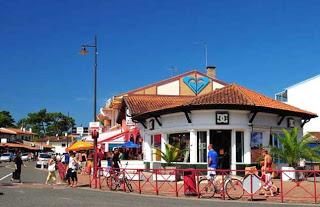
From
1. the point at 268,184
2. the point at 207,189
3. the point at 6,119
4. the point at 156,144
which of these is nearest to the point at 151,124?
the point at 156,144

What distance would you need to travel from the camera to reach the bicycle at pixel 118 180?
2002 cm

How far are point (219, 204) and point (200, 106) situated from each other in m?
10.1

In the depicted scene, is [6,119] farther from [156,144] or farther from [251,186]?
[251,186]

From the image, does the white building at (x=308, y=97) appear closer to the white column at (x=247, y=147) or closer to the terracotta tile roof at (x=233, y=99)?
the terracotta tile roof at (x=233, y=99)

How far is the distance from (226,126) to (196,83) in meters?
17.7

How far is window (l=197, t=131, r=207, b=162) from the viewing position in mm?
25391

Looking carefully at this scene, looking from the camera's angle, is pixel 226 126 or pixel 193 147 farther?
pixel 193 147

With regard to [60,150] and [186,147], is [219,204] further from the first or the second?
[60,150]

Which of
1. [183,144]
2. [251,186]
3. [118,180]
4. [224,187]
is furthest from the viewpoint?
[183,144]

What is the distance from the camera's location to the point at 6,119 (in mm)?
128625

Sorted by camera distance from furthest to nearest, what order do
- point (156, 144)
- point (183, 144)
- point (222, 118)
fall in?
1. point (156, 144)
2. point (183, 144)
3. point (222, 118)

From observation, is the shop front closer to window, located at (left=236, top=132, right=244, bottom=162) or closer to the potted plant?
window, located at (left=236, top=132, right=244, bottom=162)

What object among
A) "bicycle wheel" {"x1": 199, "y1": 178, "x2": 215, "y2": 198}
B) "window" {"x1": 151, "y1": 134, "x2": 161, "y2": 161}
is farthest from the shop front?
"bicycle wheel" {"x1": 199, "y1": 178, "x2": 215, "y2": 198}

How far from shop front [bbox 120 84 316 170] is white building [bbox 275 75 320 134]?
23.7m
